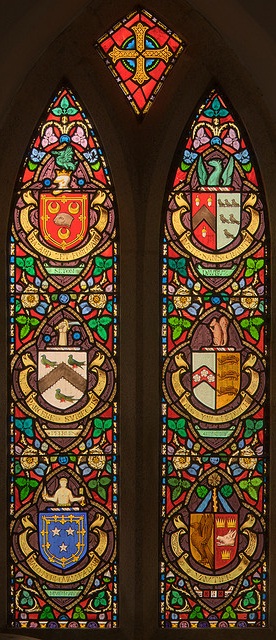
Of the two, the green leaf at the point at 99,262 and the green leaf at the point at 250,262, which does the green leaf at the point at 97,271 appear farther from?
the green leaf at the point at 250,262

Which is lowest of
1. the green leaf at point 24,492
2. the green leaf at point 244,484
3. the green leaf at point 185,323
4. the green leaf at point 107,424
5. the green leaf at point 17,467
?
the green leaf at point 24,492

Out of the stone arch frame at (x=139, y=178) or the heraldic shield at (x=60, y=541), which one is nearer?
the stone arch frame at (x=139, y=178)

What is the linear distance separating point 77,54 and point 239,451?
1.92m

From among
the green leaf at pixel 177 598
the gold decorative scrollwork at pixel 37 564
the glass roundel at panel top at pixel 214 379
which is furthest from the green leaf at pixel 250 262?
the green leaf at pixel 177 598

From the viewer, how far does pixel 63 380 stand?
588 centimetres

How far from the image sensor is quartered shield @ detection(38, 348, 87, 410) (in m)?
5.88

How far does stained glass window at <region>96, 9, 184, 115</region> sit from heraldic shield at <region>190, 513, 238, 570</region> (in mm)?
1868

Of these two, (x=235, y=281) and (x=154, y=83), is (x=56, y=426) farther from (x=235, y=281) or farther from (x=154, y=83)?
(x=154, y=83)

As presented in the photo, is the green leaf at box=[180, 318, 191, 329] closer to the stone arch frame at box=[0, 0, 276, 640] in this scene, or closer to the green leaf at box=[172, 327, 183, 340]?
the green leaf at box=[172, 327, 183, 340]

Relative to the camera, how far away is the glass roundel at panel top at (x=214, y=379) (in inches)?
232

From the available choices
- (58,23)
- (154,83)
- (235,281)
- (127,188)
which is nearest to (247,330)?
(235,281)

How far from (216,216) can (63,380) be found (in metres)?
1.01

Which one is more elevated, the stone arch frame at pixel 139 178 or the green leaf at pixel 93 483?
the stone arch frame at pixel 139 178

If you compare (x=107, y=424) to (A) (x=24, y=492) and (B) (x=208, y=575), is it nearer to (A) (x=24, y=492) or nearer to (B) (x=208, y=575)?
(A) (x=24, y=492)
